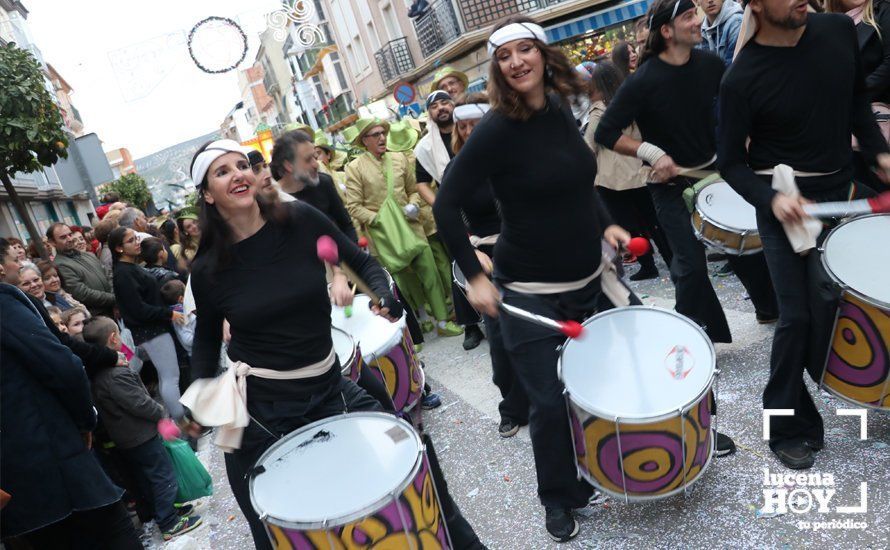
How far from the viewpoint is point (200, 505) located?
410cm

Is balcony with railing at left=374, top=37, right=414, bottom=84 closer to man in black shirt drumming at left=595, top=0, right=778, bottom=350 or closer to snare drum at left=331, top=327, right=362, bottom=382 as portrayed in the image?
man in black shirt drumming at left=595, top=0, right=778, bottom=350

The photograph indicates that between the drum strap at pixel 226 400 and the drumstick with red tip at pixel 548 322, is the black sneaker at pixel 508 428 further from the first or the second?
the drum strap at pixel 226 400

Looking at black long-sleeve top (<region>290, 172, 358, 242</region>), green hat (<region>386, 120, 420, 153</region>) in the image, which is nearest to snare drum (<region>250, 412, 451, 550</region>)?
black long-sleeve top (<region>290, 172, 358, 242</region>)

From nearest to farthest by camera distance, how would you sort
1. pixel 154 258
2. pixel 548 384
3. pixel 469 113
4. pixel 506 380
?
pixel 548 384 < pixel 506 380 < pixel 469 113 < pixel 154 258

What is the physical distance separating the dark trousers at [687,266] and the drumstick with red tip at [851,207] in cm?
102

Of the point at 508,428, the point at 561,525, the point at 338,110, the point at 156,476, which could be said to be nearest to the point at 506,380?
the point at 508,428

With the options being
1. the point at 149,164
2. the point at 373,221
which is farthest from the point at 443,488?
the point at 149,164

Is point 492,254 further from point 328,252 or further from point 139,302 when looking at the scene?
point 139,302

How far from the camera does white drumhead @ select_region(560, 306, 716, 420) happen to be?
2.23 m

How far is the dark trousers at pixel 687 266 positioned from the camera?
3465 millimetres

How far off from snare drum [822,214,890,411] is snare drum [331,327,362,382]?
205 cm

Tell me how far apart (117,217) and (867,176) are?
7127 mm

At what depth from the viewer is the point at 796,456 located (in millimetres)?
2645

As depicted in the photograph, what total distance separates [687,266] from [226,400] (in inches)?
98.5
